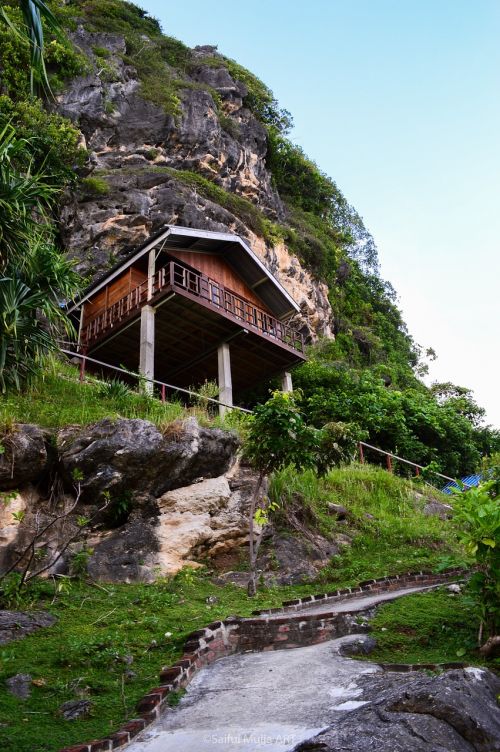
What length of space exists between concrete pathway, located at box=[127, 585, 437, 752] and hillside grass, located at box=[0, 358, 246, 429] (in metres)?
5.41

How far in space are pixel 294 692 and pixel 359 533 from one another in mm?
7467

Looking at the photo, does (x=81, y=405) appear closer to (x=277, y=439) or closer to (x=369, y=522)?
(x=277, y=439)

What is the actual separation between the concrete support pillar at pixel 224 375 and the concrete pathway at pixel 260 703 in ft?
37.4

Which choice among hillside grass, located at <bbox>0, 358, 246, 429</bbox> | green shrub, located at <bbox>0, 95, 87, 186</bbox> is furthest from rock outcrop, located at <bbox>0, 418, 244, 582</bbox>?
green shrub, located at <bbox>0, 95, 87, 186</bbox>

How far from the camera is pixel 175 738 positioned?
16.3ft

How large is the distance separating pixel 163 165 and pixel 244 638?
24204 mm

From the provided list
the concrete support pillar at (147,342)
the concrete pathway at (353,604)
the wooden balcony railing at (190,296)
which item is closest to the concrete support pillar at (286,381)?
the wooden balcony railing at (190,296)

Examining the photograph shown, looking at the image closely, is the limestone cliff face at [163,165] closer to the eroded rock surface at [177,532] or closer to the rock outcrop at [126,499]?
the rock outcrop at [126,499]

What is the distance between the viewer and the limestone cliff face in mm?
24172

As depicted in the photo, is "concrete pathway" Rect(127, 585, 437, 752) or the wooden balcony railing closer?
"concrete pathway" Rect(127, 585, 437, 752)

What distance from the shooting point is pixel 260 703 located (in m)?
5.56

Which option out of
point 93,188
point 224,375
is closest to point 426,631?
point 224,375

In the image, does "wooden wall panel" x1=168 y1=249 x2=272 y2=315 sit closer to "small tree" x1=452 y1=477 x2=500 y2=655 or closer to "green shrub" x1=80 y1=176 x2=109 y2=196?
"green shrub" x1=80 y1=176 x2=109 y2=196

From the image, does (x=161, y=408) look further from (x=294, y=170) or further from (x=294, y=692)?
(x=294, y=170)
